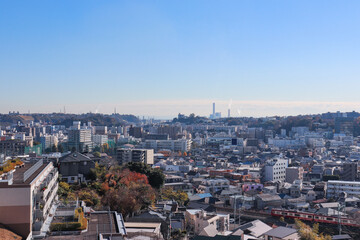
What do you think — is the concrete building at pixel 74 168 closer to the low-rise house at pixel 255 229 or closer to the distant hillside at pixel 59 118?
the low-rise house at pixel 255 229

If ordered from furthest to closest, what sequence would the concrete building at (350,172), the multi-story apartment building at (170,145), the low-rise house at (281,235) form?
the multi-story apartment building at (170,145)
the concrete building at (350,172)
the low-rise house at (281,235)

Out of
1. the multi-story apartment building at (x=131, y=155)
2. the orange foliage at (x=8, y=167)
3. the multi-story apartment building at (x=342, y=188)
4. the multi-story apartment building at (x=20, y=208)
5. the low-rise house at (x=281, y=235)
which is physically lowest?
the multi-story apartment building at (x=342, y=188)

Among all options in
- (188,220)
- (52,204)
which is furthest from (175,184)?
(52,204)

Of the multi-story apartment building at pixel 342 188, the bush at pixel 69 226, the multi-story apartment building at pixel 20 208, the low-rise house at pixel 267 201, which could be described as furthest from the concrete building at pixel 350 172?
the multi-story apartment building at pixel 20 208

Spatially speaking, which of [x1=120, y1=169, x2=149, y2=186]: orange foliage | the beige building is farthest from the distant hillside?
the beige building

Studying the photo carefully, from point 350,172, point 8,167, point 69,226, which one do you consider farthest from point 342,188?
point 8,167

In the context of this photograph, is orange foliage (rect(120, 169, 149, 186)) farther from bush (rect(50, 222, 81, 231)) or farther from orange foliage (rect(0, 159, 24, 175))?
bush (rect(50, 222, 81, 231))

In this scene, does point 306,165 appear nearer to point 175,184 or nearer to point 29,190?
point 175,184
